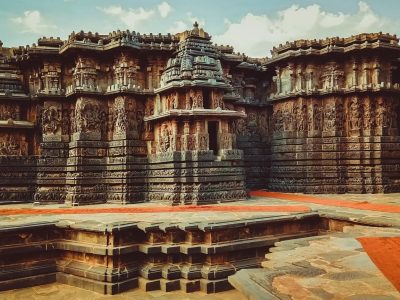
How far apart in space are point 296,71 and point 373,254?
1470 cm

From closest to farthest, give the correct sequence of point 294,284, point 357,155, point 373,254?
point 294,284, point 373,254, point 357,155

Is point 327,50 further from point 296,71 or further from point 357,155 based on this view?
point 357,155

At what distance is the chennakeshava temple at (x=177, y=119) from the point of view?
15.7 metres

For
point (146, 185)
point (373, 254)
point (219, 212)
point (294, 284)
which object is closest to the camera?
point (294, 284)

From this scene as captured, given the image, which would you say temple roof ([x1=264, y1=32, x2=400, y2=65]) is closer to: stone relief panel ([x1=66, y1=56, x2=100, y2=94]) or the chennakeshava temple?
the chennakeshava temple

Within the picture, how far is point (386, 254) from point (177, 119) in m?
10.6

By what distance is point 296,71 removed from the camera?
19.6 metres

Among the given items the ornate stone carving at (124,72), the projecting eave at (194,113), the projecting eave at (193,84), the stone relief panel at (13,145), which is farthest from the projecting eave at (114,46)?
the stone relief panel at (13,145)

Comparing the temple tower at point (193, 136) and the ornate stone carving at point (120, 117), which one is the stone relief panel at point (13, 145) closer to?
the ornate stone carving at point (120, 117)

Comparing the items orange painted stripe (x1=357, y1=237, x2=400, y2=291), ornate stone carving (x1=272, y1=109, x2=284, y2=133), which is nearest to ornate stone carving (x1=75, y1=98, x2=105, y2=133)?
ornate stone carving (x1=272, y1=109, x2=284, y2=133)

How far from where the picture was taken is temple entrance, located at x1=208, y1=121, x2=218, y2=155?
16.2 m

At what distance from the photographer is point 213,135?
1641 centimetres

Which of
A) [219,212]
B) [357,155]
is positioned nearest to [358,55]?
[357,155]

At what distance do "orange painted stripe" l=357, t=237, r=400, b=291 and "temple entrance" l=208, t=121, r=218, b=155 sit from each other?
30.3ft
